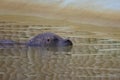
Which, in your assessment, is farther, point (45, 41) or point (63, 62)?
point (45, 41)

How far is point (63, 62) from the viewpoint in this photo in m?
0.91

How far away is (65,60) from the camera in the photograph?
929 mm

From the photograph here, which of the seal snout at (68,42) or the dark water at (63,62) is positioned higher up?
the seal snout at (68,42)

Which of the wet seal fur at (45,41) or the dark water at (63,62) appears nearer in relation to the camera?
the dark water at (63,62)

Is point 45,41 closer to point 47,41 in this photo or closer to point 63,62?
point 47,41

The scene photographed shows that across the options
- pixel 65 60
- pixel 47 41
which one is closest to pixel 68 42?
pixel 47 41

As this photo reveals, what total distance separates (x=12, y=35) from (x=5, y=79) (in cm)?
46

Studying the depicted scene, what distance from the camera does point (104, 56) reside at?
99cm

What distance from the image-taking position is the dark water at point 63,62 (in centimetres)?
79

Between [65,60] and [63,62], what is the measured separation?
0.08 ft

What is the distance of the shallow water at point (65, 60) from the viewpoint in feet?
2.60

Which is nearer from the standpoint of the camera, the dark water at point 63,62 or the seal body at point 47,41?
the dark water at point 63,62

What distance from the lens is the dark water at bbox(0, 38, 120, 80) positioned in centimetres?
79

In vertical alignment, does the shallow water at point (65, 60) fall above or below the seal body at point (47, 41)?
below
